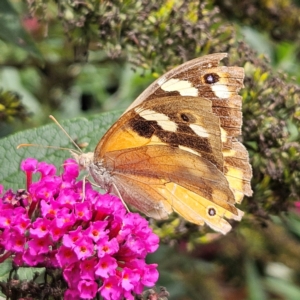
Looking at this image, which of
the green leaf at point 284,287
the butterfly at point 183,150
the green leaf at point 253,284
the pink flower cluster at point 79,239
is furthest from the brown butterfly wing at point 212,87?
the green leaf at point 284,287

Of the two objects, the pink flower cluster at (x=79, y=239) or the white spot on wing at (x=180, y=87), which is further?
the white spot on wing at (x=180, y=87)

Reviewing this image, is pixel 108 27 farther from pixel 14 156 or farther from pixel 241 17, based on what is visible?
pixel 241 17

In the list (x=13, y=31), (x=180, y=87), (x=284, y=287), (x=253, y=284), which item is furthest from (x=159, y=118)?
(x=284, y=287)

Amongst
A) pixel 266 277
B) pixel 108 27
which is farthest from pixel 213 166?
pixel 266 277

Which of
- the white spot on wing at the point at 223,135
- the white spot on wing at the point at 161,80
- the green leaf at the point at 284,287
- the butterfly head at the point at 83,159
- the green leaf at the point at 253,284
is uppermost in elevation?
the white spot on wing at the point at 161,80

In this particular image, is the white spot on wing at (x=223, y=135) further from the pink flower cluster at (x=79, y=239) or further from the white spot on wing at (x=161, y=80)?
the pink flower cluster at (x=79, y=239)

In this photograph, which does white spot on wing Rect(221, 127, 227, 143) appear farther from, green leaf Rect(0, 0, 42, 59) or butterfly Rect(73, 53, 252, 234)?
green leaf Rect(0, 0, 42, 59)
